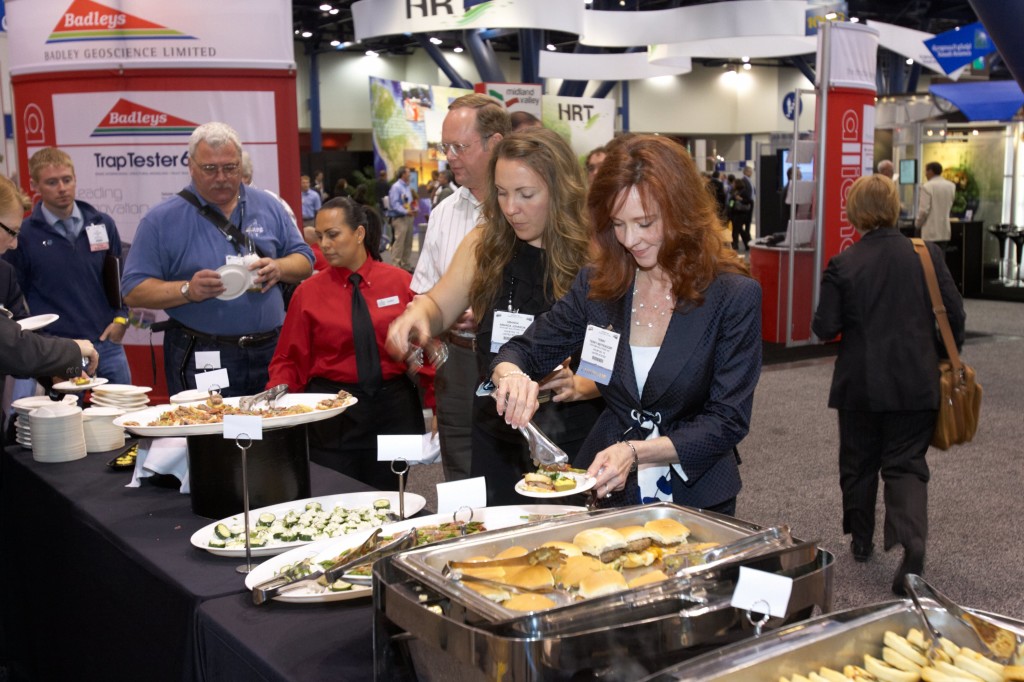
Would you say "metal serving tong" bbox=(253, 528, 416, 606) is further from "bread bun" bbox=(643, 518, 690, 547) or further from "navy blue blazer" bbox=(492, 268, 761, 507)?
"navy blue blazer" bbox=(492, 268, 761, 507)

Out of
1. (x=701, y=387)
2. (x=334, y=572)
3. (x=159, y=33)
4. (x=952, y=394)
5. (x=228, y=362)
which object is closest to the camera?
(x=334, y=572)

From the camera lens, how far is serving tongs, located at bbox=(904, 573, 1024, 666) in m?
1.20

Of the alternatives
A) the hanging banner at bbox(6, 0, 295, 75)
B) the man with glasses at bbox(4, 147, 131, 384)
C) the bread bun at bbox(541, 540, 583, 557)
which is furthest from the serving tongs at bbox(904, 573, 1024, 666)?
the hanging banner at bbox(6, 0, 295, 75)

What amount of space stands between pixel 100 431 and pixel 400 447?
134 cm

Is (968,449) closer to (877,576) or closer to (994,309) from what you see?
(877,576)

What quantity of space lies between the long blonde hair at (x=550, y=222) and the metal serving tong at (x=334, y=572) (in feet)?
3.22

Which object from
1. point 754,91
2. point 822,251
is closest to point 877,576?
point 822,251

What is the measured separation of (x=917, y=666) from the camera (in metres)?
1.17

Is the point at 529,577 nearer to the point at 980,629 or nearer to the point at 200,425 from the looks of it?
the point at 980,629

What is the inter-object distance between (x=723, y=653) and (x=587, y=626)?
15 cm

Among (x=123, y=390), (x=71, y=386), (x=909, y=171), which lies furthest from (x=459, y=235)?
(x=909, y=171)

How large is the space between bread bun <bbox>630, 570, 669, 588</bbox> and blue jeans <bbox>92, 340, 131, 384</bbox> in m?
3.56

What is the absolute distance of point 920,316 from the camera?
3.67m

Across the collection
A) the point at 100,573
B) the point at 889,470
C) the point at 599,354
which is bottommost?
the point at 889,470
